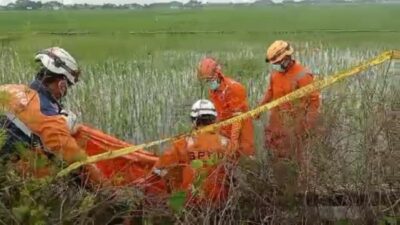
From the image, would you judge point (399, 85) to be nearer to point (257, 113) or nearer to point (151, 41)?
point (257, 113)

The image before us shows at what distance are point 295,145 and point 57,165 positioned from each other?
5.19ft

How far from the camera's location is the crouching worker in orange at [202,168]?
4430 mm

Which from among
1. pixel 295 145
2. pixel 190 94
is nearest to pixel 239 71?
pixel 190 94

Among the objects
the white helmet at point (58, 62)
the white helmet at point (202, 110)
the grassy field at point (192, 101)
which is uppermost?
the white helmet at point (58, 62)

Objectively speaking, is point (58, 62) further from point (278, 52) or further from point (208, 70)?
point (278, 52)

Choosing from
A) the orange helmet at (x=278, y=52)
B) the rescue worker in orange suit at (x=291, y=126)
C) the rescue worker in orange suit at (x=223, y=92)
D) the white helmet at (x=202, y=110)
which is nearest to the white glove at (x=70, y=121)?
the white helmet at (x=202, y=110)

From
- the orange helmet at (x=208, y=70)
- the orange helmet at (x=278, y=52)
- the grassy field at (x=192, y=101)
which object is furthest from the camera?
the orange helmet at (x=278, y=52)

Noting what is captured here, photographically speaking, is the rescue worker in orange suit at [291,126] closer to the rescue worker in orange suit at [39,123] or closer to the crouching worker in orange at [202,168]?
the crouching worker in orange at [202,168]

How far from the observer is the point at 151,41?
23281mm

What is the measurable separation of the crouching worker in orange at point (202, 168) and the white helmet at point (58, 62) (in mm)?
834

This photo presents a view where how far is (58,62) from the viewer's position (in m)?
4.66

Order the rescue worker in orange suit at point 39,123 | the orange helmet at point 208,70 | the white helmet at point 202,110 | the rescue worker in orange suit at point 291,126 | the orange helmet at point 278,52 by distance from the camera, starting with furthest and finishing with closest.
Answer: the orange helmet at point 278,52, the orange helmet at point 208,70, the white helmet at point 202,110, the rescue worker in orange suit at point 291,126, the rescue worker in orange suit at point 39,123

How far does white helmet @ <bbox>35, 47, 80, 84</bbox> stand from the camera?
462 centimetres

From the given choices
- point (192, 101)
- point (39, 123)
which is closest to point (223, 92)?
point (39, 123)
